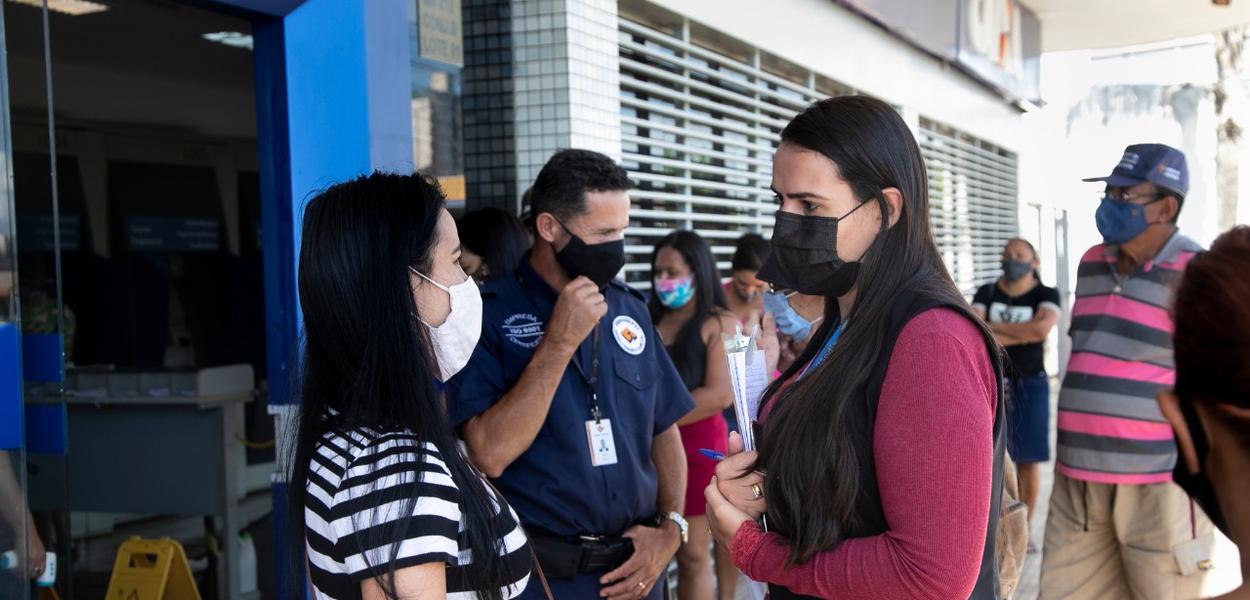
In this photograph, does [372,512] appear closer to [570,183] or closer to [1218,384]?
[1218,384]

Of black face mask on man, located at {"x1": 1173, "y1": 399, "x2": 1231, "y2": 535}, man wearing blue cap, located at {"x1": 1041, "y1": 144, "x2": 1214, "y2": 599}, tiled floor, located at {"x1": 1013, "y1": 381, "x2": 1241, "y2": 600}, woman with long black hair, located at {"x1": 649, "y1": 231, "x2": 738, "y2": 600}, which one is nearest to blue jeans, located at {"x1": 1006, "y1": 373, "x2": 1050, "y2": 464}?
tiled floor, located at {"x1": 1013, "y1": 381, "x2": 1241, "y2": 600}

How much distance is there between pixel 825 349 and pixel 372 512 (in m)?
0.78

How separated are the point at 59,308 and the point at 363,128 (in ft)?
3.70

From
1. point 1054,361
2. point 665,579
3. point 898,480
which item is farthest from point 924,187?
point 1054,361

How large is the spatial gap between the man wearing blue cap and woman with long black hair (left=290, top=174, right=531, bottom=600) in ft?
8.30

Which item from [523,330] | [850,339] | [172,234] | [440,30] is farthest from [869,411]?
[172,234]

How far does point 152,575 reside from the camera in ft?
14.2

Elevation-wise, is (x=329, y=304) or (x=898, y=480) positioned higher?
(x=329, y=304)

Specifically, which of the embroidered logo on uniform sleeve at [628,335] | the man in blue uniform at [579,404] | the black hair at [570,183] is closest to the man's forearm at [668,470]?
the man in blue uniform at [579,404]

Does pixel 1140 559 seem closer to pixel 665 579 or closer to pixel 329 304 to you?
pixel 665 579

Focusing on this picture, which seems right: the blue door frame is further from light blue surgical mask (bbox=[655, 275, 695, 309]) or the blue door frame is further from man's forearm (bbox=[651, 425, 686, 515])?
light blue surgical mask (bbox=[655, 275, 695, 309])

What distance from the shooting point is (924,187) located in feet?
5.49

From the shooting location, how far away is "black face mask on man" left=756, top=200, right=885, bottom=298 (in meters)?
1.65

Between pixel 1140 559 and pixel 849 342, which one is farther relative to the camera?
pixel 1140 559
